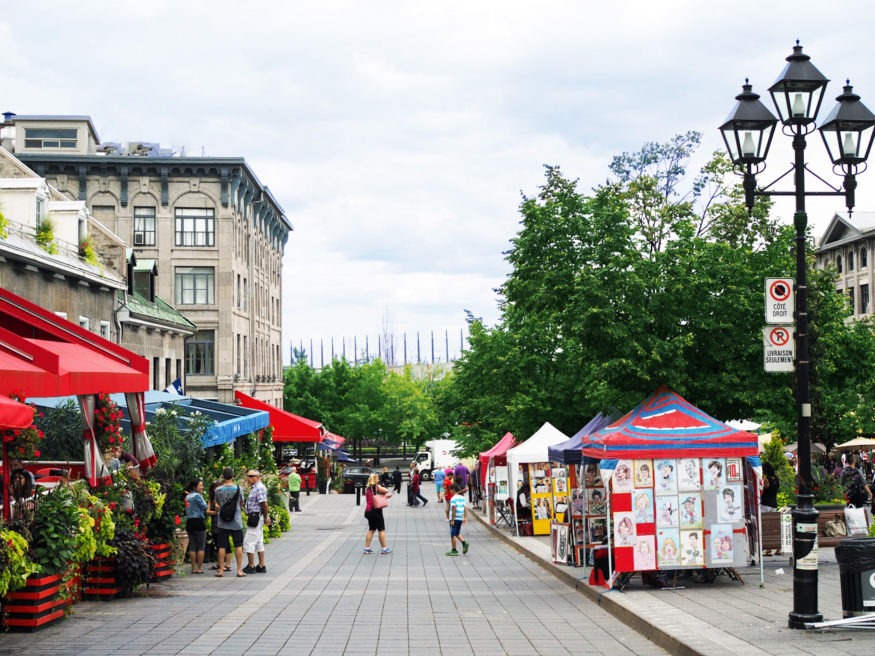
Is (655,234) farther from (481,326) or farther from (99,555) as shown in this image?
(99,555)

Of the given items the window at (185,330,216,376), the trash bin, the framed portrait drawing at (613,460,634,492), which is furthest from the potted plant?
the window at (185,330,216,376)

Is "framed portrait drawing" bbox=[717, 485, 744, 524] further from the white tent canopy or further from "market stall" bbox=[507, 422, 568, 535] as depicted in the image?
the white tent canopy

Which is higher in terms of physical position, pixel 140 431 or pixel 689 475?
pixel 140 431

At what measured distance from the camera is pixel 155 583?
54.6 ft

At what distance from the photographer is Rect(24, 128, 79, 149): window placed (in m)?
58.6

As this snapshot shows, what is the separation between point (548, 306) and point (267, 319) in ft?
156

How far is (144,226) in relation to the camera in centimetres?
5453

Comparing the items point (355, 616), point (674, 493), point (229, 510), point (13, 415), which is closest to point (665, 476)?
point (674, 493)

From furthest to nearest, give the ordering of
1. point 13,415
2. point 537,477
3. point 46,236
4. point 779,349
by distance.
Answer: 1. point 537,477
2. point 46,236
3. point 779,349
4. point 13,415

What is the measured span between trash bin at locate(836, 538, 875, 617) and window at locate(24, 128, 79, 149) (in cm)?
5475

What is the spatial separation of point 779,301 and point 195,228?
46.3 meters

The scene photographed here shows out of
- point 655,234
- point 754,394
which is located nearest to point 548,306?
point 754,394

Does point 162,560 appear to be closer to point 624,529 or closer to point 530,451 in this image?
point 624,529

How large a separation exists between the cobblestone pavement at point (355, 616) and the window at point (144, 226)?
117ft
